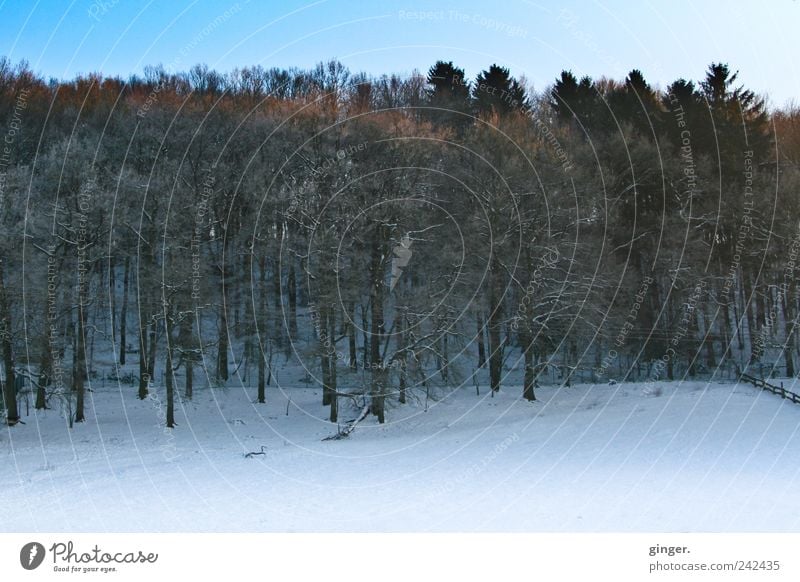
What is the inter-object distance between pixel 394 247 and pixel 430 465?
13.9 meters

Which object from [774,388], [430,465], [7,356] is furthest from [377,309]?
[774,388]

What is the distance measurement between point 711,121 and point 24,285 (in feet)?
147

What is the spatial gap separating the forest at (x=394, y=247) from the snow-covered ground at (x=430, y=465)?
7.44ft

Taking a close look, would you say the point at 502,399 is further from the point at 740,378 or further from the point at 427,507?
the point at 427,507

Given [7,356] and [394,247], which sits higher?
[394,247]

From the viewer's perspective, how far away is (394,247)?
3644 centimetres

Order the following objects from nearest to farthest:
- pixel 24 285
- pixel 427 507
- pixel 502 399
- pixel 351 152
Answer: pixel 427 507 < pixel 24 285 < pixel 351 152 < pixel 502 399

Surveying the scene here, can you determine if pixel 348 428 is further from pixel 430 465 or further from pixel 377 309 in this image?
pixel 430 465

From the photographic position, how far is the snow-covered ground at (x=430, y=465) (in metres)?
18.5

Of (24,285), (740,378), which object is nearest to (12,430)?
(24,285)

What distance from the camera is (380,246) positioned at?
35.3 meters

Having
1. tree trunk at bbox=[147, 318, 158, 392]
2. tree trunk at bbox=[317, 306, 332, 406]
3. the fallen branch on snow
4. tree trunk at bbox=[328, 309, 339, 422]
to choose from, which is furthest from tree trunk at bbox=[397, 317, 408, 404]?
tree trunk at bbox=[147, 318, 158, 392]

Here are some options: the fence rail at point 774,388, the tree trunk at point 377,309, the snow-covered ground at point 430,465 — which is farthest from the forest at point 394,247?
the fence rail at point 774,388

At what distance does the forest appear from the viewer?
1371 inches
